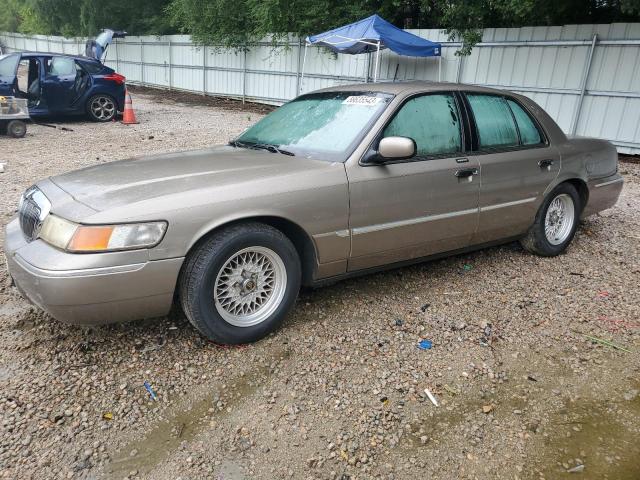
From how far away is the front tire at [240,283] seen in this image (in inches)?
114

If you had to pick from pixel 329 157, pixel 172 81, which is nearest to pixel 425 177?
pixel 329 157

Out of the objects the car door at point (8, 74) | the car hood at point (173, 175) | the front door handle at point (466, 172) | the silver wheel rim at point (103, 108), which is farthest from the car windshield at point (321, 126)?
the silver wheel rim at point (103, 108)

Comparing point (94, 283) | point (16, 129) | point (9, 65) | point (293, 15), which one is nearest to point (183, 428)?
point (94, 283)

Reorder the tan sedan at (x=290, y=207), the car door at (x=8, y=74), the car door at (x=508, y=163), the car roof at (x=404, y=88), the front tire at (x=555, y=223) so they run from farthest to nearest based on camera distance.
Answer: the car door at (x=8, y=74) → the front tire at (x=555, y=223) → the car door at (x=508, y=163) → the car roof at (x=404, y=88) → the tan sedan at (x=290, y=207)

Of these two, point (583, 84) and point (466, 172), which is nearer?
point (466, 172)

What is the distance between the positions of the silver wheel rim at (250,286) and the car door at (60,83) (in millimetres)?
10564

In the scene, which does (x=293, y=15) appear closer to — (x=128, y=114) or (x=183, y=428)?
(x=128, y=114)

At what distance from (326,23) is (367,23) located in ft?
15.0

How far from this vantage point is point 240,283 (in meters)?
3.12

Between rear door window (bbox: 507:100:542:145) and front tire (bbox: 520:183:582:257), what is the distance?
0.51 metres

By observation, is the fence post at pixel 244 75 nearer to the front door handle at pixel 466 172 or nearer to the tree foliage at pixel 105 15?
the tree foliage at pixel 105 15

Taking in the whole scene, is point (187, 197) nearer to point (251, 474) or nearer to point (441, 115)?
point (251, 474)

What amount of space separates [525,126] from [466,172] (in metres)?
1.00

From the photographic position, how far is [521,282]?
4309 mm
